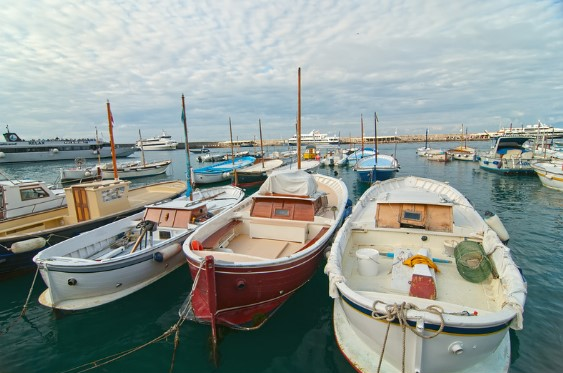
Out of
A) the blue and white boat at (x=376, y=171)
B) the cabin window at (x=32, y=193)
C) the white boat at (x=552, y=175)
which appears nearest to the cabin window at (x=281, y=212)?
the cabin window at (x=32, y=193)

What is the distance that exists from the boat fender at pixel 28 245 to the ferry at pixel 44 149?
64.2 m

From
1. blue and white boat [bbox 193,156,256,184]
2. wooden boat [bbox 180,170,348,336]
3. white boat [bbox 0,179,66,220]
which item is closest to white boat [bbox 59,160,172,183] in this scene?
blue and white boat [bbox 193,156,256,184]

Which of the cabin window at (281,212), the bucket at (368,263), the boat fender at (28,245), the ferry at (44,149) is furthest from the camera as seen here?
the ferry at (44,149)

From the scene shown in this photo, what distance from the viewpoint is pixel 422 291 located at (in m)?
6.26

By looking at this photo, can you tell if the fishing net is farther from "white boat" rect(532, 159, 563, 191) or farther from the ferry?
the ferry

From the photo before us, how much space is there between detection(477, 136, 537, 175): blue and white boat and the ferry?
251 ft

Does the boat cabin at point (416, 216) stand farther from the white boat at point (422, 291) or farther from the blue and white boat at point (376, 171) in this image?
the blue and white boat at point (376, 171)

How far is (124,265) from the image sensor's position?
8.98 m

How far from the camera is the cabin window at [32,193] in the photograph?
14673 millimetres

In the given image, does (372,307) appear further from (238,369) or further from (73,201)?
(73,201)

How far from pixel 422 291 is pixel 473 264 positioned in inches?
74.5

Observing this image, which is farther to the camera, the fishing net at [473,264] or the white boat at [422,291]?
the fishing net at [473,264]

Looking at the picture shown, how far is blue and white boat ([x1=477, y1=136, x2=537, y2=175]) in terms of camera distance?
3381 cm

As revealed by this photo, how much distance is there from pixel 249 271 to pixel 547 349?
7600 millimetres
